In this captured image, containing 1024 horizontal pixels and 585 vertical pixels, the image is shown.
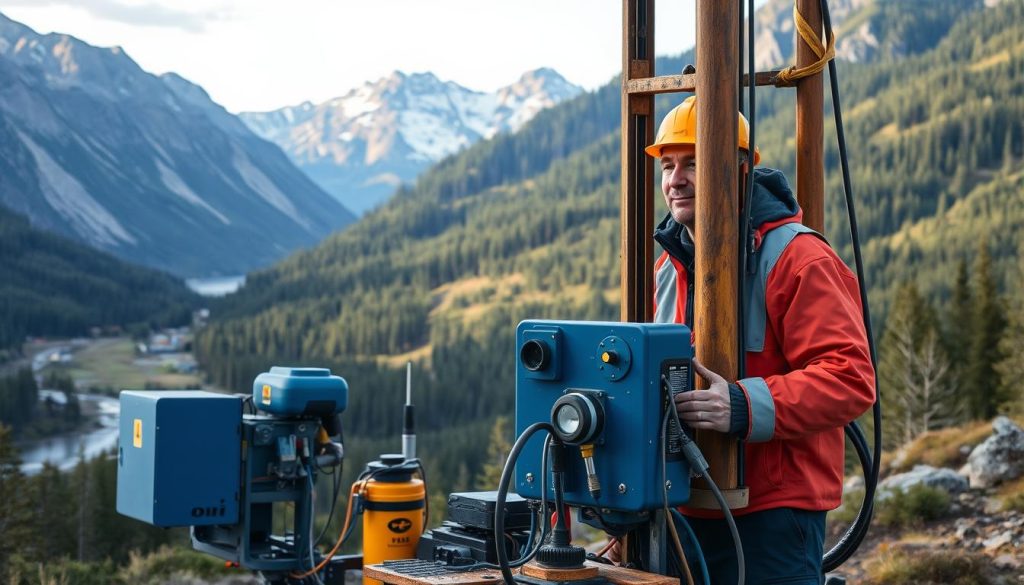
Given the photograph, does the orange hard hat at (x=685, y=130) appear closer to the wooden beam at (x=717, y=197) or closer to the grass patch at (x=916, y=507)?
the wooden beam at (x=717, y=197)

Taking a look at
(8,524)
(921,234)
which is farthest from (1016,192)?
(8,524)

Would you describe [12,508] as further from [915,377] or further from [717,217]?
[717,217]

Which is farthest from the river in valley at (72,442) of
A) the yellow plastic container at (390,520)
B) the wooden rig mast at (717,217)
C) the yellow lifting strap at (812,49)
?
the wooden rig mast at (717,217)

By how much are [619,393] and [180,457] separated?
451 cm

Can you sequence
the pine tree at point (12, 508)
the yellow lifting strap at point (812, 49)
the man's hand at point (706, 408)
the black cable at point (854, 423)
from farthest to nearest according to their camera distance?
the pine tree at point (12, 508) < the yellow lifting strap at point (812, 49) < the black cable at point (854, 423) < the man's hand at point (706, 408)

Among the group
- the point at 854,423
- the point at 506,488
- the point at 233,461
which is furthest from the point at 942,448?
the point at 506,488

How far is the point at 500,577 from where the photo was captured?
3.65 metres

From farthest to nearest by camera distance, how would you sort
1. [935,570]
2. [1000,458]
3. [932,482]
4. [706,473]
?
[932,482], [1000,458], [935,570], [706,473]

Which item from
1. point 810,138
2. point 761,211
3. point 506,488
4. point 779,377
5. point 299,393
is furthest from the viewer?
point 299,393

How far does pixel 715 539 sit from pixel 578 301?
135 meters

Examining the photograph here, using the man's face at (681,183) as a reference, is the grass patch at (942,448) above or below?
below

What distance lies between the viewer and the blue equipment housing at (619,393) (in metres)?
3.51

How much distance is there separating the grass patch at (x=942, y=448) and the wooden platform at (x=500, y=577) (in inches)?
547

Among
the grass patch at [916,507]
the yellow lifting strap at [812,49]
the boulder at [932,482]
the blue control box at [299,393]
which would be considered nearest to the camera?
the yellow lifting strap at [812,49]
